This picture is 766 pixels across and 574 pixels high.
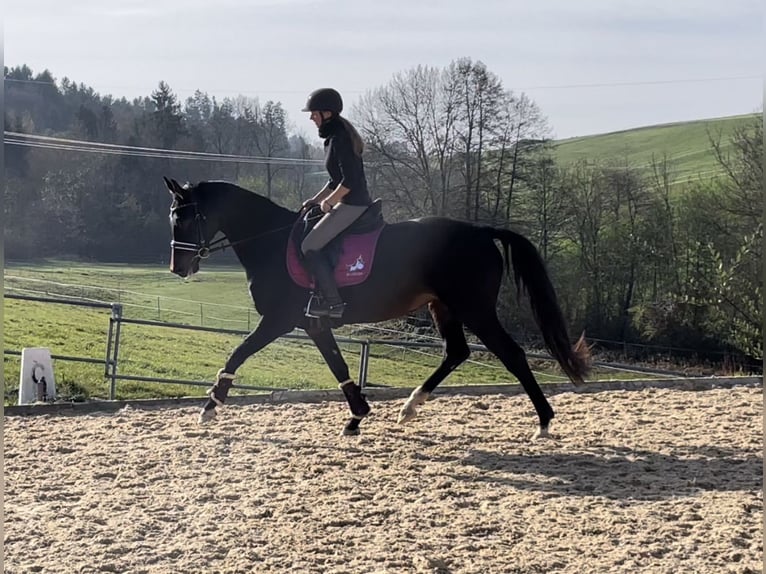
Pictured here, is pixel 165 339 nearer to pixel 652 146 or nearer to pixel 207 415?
pixel 207 415

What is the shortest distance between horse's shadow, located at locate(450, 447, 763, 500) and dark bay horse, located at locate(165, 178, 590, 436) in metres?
0.70

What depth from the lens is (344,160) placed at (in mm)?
5930

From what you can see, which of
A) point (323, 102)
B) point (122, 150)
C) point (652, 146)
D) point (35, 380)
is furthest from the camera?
point (652, 146)

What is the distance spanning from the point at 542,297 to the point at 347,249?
1633 millimetres

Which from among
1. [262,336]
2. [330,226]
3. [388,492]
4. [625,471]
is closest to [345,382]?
[262,336]

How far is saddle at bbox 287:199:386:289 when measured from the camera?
6.05 m

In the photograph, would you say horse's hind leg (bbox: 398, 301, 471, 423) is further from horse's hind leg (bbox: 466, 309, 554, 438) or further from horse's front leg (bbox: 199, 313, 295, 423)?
horse's front leg (bbox: 199, 313, 295, 423)

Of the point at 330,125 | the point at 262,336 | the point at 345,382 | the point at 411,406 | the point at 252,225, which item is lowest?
the point at 411,406

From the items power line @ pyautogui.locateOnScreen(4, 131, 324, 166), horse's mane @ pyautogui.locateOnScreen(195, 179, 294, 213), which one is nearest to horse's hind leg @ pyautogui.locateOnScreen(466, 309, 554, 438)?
horse's mane @ pyautogui.locateOnScreen(195, 179, 294, 213)

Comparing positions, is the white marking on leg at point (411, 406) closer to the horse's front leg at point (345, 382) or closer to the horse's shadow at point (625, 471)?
the horse's front leg at point (345, 382)

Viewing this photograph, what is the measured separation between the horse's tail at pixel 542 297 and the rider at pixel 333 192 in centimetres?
118

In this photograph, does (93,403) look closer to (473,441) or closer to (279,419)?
(279,419)

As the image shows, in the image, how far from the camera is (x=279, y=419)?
6.91 metres

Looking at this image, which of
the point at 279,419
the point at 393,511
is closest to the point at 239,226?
the point at 279,419
